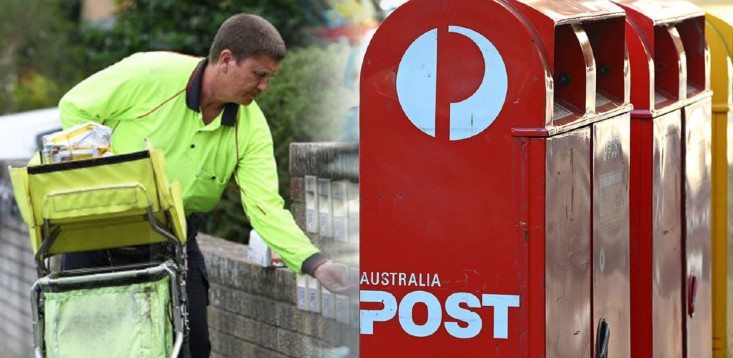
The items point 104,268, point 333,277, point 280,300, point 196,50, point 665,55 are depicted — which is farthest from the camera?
point 196,50

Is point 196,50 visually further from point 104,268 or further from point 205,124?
point 104,268

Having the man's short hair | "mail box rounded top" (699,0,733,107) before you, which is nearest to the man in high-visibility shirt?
the man's short hair

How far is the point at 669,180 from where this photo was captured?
214 inches

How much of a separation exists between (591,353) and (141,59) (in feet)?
6.91

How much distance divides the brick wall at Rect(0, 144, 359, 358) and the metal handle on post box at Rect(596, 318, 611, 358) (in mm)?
1164

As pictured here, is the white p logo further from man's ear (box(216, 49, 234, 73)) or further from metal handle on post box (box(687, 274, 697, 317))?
metal handle on post box (box(687, 274, 697, 317))

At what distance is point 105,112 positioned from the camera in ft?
17.4

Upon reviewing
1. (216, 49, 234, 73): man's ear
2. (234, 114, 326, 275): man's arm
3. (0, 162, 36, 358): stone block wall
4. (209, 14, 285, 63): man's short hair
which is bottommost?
(0, 162, 36, 358): stone block wall

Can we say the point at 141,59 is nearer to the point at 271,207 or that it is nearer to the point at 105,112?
the point at 105,112

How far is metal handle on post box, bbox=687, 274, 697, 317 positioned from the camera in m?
5.90

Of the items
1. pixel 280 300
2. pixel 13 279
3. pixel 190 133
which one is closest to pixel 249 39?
pixel 190 133

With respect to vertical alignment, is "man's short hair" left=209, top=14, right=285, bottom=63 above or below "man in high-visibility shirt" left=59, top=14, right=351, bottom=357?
above

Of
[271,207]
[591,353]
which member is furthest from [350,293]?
[591,353]

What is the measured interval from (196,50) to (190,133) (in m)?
3.71
